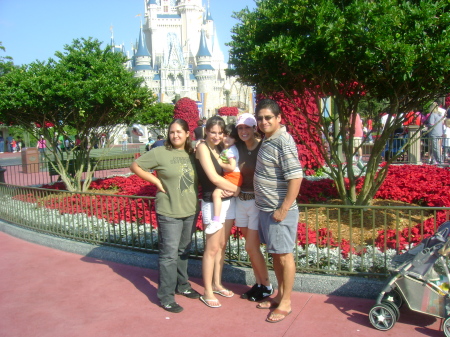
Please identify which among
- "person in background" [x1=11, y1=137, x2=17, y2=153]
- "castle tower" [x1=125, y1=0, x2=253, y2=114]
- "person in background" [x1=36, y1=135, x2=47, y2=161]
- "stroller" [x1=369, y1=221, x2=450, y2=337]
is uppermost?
"castle tower" [x1=125, y1=0, x2=253, y2=114]

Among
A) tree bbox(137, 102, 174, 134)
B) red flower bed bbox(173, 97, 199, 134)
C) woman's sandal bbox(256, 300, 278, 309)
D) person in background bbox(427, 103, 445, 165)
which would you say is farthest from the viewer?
tree bbox(137, 102, 174, 134)

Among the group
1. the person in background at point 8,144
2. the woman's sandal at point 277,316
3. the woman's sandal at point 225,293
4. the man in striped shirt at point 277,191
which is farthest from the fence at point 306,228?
the person in background at point 8,144

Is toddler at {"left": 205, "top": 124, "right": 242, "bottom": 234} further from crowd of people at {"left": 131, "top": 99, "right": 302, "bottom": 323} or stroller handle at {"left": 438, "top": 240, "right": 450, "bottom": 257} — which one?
stroller handle at {"left": 438, "top": 240, "right": 450, "bottom": 257}

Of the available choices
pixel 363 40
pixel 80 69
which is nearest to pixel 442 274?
pixel 363 40

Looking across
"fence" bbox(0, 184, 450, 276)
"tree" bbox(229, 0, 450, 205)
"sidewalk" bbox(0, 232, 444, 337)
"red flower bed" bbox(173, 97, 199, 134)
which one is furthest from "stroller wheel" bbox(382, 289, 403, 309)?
"red flower bed" bbox(173, 97, 199, 134)

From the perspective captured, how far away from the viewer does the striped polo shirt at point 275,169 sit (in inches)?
138

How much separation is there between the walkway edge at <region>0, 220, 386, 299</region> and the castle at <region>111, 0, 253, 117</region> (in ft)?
215

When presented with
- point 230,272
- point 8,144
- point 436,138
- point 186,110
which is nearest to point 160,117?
point 186,110

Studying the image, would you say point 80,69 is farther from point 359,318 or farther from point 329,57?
point 359,318

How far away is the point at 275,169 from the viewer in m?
3.62

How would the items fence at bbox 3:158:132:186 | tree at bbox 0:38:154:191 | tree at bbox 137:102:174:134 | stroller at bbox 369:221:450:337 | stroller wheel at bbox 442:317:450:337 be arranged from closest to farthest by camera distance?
stroller wheel at bbox 442:317:450:337, stroller at bbox 369:221:450:337, tree at bbox 0:38:154:191, fence at bbox 3:158:132:186, tree at bbox 137:102:174:134

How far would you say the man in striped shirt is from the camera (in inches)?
139

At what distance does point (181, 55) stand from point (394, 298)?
81996 mm

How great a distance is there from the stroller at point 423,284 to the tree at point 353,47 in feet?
5.40
